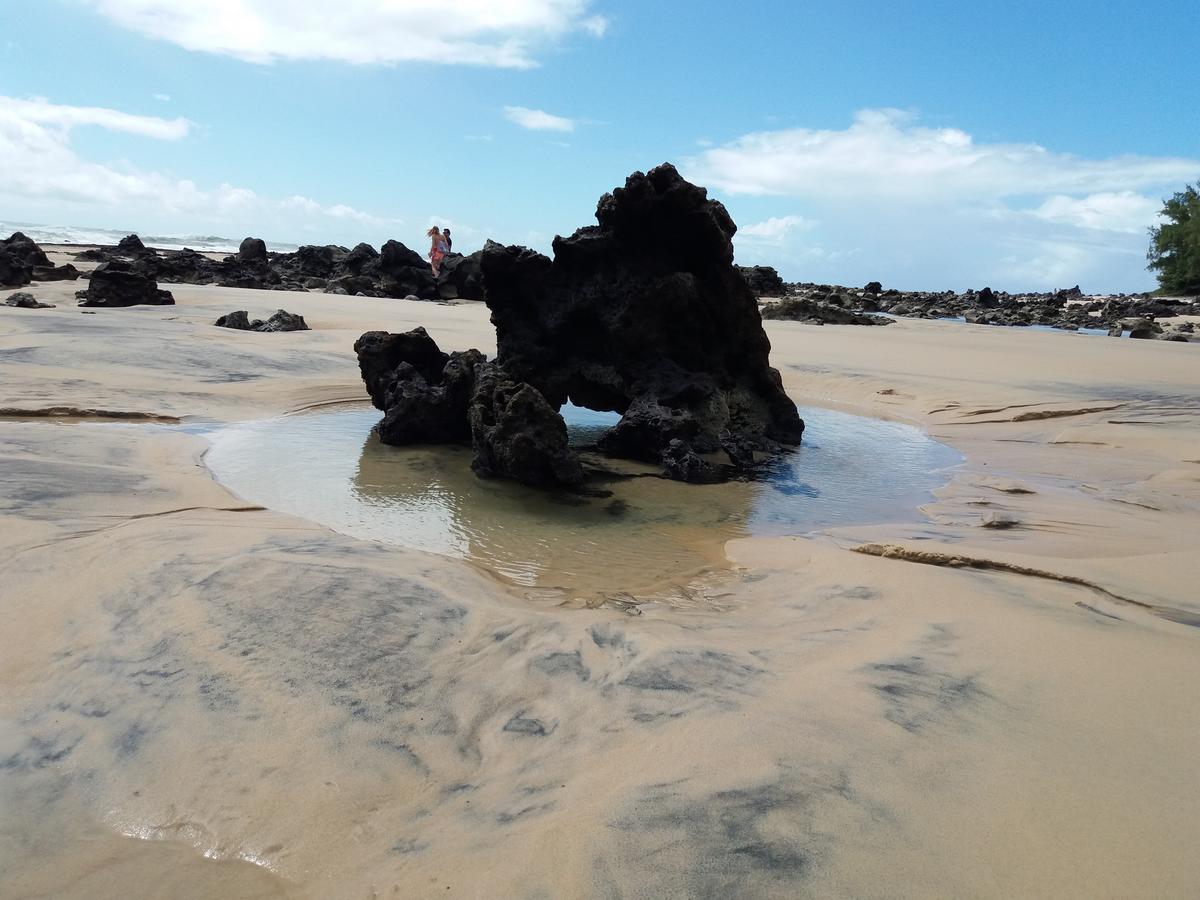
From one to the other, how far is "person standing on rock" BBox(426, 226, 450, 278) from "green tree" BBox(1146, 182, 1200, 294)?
41.3 meters

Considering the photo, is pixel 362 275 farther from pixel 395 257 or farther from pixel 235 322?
pixel 235 322

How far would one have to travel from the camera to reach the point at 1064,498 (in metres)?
6.50

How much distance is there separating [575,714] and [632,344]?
257 inches

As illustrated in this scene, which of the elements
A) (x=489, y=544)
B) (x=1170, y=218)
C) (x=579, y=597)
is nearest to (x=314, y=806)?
(x=579, y=597)

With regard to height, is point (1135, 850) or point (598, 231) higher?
point (598, 231)

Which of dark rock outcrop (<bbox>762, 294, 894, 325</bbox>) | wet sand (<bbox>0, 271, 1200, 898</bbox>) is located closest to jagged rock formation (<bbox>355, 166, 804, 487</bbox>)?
wet sand (<bbox>0, 271, 1200, 898</bbox>)

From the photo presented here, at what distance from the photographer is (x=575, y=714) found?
2.82 metres

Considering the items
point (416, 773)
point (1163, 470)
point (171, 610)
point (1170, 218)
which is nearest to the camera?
point (416, 773)

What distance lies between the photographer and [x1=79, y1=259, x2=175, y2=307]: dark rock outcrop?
18297 millimetres

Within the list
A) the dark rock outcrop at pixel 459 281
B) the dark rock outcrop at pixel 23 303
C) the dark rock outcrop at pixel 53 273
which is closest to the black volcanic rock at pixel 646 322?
the dark rock outcrop at pixel 23 303

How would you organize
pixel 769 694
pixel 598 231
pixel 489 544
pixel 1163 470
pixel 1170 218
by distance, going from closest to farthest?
pixel 769 694 → pixel 489 544 → pixel 1163 470 → pixel 598 231 → pixel 1170 218

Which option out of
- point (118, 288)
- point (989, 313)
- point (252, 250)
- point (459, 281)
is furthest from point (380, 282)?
point (989, 313)

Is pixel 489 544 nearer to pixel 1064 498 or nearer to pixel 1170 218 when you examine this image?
pixel 1064 498

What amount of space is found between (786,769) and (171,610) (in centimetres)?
267
